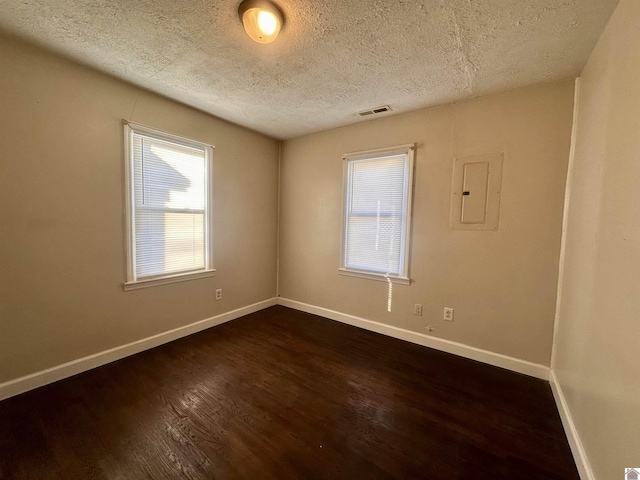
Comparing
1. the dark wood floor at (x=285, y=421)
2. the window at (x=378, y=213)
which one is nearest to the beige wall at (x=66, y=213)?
the dark wood floor at (x=285, y=421)

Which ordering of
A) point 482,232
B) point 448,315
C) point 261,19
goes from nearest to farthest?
point 261,19, point 482,232, point 448,315

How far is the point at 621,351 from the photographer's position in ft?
3.36

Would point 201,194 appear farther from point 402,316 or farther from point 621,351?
point 621,351

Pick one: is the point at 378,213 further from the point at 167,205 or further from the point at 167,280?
the point at 167,280

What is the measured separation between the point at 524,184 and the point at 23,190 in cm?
385

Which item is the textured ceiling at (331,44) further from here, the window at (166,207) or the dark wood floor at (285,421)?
the dark wood floor at (285,421)

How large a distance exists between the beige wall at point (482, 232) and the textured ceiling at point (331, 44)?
252 millimetres

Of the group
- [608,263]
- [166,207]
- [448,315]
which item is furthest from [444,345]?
[166,207]

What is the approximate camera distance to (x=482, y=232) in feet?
7.68

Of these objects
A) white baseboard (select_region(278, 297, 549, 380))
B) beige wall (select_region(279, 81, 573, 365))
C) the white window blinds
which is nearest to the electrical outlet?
beige wall (select_region(279, 81, 573, 365))

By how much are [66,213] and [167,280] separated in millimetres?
981

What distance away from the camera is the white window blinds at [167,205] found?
2.36m

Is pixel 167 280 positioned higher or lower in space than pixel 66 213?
lower

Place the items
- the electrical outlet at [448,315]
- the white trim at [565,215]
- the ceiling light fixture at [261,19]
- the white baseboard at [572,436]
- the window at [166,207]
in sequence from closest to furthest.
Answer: the white baseboard at [572,436], the ceiling light fixture at [261,19], the white trim at [565,215], the window at [166,207], the electrical outlet at [448,315]
